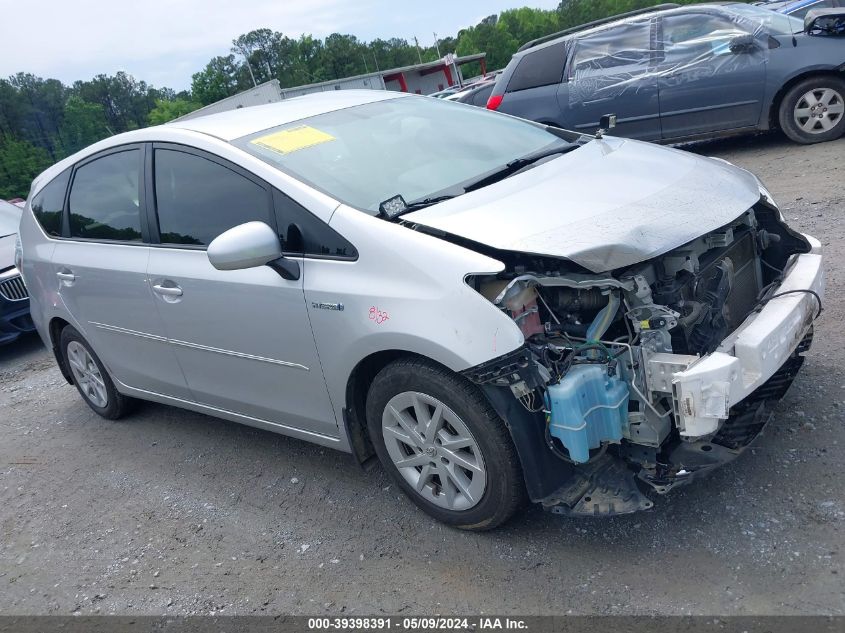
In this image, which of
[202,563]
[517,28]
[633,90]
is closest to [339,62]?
[517,28]

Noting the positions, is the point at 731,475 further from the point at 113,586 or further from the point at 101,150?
the point at 101,150

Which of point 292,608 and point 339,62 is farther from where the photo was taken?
point 339,62

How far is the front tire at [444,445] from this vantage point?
2.61 metres

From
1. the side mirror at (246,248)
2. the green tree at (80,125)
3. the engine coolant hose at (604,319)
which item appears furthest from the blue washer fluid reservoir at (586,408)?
the green tree at (80,125)

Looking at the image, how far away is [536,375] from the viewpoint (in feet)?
8.09

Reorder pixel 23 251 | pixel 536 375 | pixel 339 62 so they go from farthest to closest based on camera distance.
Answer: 1. pixel 339 62
2. pixel 23 251
3. pixel 536 375

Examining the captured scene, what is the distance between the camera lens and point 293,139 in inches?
133

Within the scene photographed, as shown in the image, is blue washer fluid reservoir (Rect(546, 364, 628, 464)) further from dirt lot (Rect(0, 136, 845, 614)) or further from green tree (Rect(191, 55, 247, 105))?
green tree (Rect(191, 55, 247, 105))

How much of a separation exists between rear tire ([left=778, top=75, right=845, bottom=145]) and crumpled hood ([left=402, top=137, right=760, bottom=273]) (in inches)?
204

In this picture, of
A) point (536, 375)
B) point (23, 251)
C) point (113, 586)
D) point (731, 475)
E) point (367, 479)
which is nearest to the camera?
point (536, 375)

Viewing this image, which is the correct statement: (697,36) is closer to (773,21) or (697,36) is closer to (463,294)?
(773,21)

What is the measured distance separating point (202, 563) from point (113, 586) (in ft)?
1.30

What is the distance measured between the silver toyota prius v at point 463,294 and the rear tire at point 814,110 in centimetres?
503

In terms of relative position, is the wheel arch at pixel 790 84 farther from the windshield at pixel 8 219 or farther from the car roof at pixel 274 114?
the windshield at pixel 8 219
